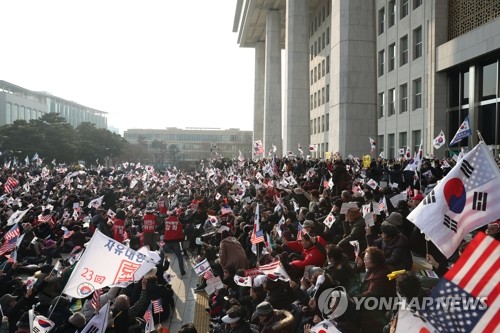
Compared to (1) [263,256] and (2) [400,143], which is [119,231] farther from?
(2) [400,143]

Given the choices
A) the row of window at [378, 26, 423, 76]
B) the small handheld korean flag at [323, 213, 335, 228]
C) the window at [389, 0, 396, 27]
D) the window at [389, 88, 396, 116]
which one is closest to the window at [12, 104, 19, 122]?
the row of window at [378, 26, 423, 76]

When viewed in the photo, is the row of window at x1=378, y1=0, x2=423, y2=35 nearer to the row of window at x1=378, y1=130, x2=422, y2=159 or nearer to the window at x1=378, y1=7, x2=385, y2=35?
the window at x1=378, y1=7, x2=385, y2=35

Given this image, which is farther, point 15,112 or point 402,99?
point 15,112

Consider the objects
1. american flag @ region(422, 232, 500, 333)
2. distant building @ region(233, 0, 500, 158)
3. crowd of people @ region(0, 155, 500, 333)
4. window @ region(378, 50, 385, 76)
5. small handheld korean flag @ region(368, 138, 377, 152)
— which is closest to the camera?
american flag @ region(422, 232, 500, 333)

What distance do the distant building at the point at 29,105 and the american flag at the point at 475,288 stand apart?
298 ft

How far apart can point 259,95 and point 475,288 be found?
6364 centimetres

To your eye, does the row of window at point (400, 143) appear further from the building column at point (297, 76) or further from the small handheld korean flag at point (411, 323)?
the small handheld korean flag at point (411, 323)

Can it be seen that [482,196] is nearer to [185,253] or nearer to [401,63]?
[185,253]

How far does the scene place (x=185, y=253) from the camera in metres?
17.1

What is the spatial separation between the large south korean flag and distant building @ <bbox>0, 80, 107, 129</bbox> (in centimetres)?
8920

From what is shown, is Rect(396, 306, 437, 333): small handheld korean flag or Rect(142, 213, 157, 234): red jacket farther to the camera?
Rect(142, 213, 157, 234): red jacket

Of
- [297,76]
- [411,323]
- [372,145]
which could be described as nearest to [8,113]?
[297,76]

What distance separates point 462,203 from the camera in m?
5.31

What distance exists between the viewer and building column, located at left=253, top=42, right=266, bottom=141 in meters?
64.8
